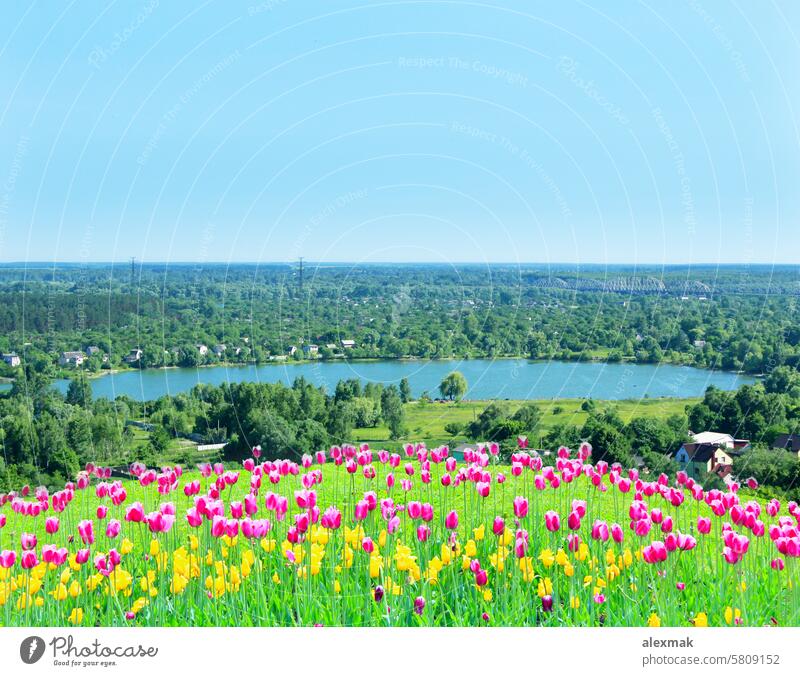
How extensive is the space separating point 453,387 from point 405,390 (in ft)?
1.85

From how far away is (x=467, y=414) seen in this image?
8430 millimetres

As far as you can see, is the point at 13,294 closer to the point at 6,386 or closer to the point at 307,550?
the point at 6,386

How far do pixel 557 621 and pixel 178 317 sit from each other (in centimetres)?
598

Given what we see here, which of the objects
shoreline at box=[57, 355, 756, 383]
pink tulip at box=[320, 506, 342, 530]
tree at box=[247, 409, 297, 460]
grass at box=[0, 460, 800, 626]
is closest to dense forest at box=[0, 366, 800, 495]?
tree at box=[247, 409, 297, 460]

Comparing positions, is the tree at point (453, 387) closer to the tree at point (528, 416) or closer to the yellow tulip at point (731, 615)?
the tree at point (528, 416)

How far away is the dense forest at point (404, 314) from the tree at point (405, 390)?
368 mm

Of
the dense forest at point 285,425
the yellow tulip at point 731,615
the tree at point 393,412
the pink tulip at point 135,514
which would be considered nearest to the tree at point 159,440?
the dense forest at point 285,425

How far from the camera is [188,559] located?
4.22 meters

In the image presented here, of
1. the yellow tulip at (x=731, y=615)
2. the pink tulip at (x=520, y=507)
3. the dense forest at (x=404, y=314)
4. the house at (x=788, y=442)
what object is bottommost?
the yellow tulip at (x=731, y=615)

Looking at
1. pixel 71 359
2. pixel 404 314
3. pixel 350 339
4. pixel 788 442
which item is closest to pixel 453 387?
Answer: pixel 404 314

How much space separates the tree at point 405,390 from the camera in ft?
28.2

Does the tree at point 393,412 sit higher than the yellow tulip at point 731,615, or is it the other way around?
the tree at point 393,412
